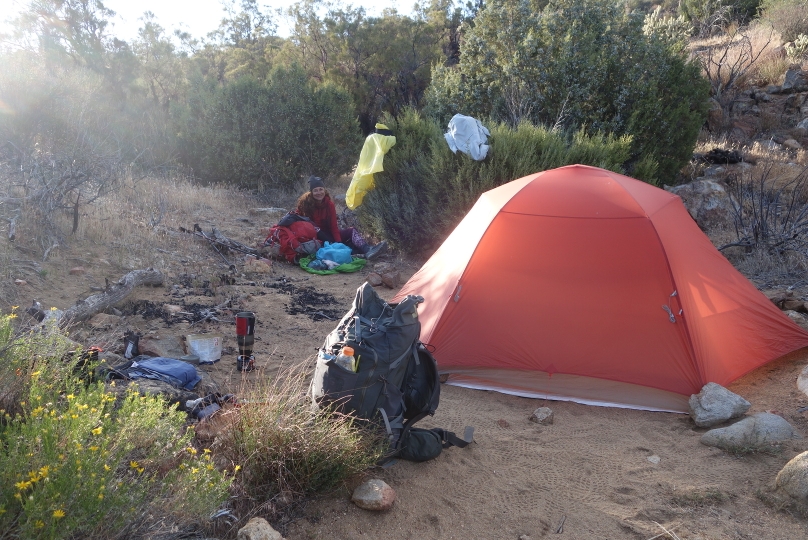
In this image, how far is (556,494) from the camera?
10.8ft

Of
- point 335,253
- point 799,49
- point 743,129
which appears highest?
point 799,49

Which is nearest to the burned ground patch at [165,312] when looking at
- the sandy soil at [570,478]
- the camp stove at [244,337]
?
the sandy soil at [570,478]

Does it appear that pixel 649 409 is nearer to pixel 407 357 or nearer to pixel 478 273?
pixel 478 273

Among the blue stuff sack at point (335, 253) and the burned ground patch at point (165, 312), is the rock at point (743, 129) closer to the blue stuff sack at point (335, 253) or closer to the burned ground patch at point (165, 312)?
the blue stuff sack at point (335, 253)

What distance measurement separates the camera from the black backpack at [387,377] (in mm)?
3271

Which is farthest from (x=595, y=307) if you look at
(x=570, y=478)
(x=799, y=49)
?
(x=799, y=49)

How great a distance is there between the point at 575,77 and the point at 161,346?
8.50m

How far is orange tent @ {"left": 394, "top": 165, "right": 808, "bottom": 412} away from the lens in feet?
14.7

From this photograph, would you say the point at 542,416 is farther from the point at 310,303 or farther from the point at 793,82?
the point at 793,82

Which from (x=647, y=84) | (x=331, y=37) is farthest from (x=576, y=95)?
(x=331, y=37)

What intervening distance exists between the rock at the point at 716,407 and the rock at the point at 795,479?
0.87 m

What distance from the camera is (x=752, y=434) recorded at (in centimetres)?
369

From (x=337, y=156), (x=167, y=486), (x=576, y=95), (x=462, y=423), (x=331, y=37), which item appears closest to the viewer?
(x=167, y=486)

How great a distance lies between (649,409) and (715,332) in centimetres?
79
